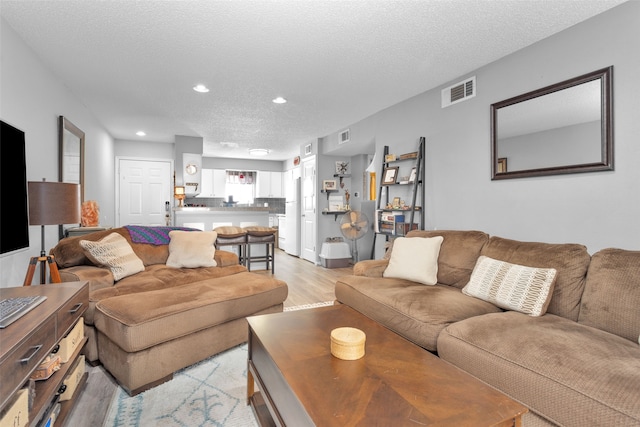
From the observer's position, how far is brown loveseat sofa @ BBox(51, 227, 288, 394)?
1.86 m

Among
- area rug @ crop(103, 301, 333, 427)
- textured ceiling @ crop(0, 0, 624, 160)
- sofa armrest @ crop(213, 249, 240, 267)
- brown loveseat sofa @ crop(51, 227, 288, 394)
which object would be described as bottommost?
area rug @ crop(103, 301, 333, 427)

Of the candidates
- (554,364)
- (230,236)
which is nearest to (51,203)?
(230,236)

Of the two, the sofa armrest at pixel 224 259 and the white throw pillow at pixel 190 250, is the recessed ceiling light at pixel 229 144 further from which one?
the sofa armrest at pixel 224 259

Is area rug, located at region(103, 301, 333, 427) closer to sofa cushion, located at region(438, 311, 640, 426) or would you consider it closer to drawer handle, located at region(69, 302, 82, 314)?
drawer handle, located at region(69, 302, 82, 314)

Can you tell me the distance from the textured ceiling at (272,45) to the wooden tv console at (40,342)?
1796mm

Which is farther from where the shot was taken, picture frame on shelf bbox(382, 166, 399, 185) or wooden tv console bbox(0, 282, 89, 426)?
picture frame on shelf bbox(382, 166, 399, 185)

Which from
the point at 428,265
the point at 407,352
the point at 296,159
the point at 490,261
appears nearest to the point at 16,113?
the point at 407,352

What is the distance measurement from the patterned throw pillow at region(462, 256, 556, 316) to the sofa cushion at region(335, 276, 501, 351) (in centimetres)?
8

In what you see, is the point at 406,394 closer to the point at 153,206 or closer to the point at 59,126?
the point at 59,126

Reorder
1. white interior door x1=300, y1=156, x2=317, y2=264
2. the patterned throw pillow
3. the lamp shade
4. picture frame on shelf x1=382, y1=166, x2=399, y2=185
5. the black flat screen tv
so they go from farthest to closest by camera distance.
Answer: white interior door x1=300, y1=156, x2=317, y2=264 → picture frame on shelf x1=382, y1=166, x2=399, y2=185 → the lamp shade → the patterned throw pillow → the black flat screen tv

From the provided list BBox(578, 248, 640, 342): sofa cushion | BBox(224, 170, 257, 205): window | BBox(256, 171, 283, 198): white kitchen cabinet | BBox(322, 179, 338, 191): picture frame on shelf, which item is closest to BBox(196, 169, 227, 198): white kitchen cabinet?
BBox(224, 170, 257, 205): window

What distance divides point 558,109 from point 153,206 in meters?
6.72

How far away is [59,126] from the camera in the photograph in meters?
3.22

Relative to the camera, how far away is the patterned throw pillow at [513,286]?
1.86 meters
